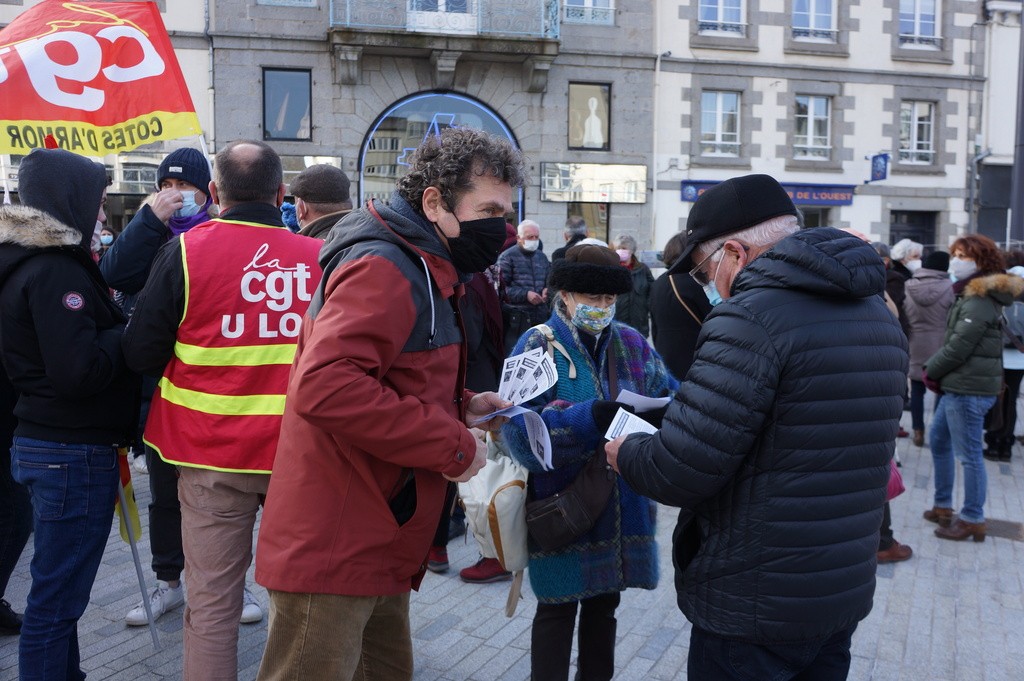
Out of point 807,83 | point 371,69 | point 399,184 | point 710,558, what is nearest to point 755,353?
point 710,558

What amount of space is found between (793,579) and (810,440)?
0.33 meters

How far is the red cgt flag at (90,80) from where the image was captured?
4047 mm

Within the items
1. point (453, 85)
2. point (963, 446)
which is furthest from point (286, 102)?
point (963, 446)

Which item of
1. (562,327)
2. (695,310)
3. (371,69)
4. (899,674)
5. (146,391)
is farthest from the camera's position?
(371,69)

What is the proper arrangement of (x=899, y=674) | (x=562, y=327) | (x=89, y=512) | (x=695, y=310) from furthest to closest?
(x=695, y=310)
(x=899, y=674)
(x=562, y=327)
(x=89, y=512)

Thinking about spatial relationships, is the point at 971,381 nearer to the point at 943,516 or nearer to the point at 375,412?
the point at 943,516

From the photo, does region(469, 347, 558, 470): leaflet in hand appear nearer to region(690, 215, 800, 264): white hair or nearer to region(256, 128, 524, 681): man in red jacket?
region(256, 128, 524, 681): man in red jacket

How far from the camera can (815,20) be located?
64.8ft

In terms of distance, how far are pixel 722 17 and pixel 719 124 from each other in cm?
247

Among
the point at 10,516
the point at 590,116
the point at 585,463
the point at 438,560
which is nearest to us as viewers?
the point at 585,463

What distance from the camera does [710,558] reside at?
201cm

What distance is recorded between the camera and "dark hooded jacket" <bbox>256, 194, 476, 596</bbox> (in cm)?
189

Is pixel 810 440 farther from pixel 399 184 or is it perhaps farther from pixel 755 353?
pixel 399 184

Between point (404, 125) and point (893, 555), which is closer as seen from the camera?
point (893, 555)
